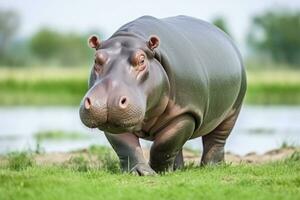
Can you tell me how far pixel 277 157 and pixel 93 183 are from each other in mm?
4206

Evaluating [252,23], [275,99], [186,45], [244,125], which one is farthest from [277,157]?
[252,23]

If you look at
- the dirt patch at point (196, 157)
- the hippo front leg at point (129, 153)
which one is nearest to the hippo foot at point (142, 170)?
the hippo front leg at point (129, 153)

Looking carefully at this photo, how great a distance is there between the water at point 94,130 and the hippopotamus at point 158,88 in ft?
8.83

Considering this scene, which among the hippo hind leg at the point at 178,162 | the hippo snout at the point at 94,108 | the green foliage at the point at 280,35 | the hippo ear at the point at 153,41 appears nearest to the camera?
the hippo snout at the point at 94,108

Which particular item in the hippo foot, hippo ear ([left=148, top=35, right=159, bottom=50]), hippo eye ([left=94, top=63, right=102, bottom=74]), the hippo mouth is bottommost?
the hippo foot

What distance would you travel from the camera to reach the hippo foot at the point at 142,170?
790cm

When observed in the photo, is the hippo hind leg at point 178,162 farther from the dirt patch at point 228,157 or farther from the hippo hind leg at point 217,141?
the dirt patch at point 228,157

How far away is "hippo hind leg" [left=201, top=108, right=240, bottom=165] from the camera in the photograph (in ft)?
32.6

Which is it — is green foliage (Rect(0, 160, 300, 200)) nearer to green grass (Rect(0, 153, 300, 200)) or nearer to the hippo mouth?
green grass (Rect(0, 153, 300, 200))

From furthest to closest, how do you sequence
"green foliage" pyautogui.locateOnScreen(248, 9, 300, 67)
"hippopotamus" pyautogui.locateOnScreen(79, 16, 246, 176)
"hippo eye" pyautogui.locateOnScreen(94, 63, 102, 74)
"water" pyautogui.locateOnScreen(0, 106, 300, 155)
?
"green foliage" pyautogui.locateOnScreen(248, 9, 300, 67) < "water" pyautogui.locateOnScreen(0, 106, 300, 155) < "hippo eye" pyautogui.locateOnScreen(94, 63, 102, 74) < "hippopotamus" pyautogui.locateOnScreen(79, 16, 246, 176)

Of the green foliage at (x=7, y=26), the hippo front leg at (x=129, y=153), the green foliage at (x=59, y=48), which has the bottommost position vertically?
the green foliage at (x=59, y=48)

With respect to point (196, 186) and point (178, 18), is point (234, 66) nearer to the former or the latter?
point (178, 18)

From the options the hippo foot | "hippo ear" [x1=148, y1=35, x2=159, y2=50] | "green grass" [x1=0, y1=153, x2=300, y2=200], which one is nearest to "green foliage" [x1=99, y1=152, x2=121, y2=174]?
the hippo foot

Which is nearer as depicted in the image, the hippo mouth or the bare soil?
the hippo mouth
